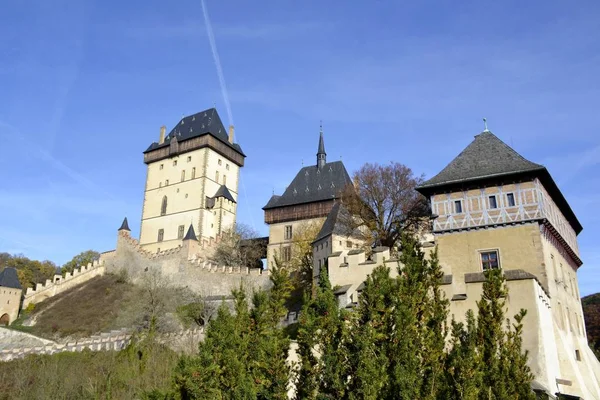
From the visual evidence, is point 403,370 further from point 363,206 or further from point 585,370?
point 363,206

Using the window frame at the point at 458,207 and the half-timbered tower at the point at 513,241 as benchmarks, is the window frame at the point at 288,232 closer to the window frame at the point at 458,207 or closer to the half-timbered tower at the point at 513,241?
the half-timbered tower at the point at 513,241

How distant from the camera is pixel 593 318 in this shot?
5069 cm

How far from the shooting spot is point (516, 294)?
20453 millimetres

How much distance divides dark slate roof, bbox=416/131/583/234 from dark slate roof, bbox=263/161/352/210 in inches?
769

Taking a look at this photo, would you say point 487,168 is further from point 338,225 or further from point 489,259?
point 338,225

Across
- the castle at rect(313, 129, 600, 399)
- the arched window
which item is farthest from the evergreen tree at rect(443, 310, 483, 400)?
the arched window

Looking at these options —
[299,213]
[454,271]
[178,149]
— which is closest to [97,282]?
[178,149]

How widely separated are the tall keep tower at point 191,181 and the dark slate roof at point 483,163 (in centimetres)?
3059

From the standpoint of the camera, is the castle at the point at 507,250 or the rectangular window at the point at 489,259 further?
the rectangular window at the point at 489,259

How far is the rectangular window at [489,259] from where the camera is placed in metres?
23.0

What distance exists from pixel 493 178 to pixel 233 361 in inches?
638

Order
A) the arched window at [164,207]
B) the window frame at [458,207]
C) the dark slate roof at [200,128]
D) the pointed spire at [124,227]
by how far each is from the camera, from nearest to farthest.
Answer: the window frame at [458,207], the pointed spire at [124,227], the arched window at [164,207], the dark slate roof at [200,128]

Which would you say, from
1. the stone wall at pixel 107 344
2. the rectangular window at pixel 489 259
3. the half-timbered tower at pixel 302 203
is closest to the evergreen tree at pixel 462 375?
the rectangular window at pixel 489 259

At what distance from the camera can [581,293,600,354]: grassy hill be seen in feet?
151
